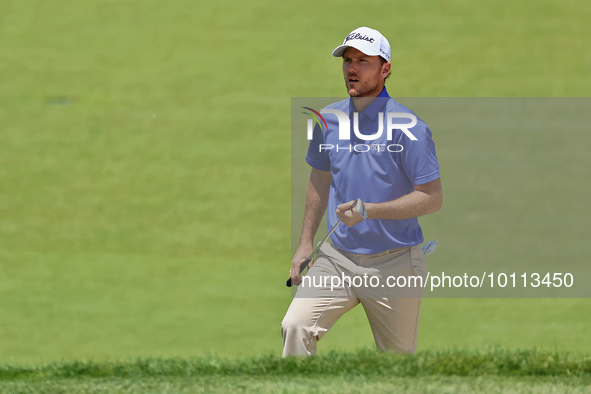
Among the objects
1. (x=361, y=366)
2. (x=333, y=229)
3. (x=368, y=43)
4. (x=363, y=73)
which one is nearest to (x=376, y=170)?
(x=333, y=229)

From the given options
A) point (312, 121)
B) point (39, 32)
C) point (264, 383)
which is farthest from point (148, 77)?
point (264, 383)

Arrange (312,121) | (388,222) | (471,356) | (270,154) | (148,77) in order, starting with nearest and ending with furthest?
(471,356) → (388,222) → (312,121) → (270,154) → (148,77)

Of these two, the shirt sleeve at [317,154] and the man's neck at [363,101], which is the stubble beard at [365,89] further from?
the shirt sleeve at [317,154]

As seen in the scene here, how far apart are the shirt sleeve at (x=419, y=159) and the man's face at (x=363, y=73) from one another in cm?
Result: 28

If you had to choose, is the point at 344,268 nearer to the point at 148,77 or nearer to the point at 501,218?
the point at 501,218

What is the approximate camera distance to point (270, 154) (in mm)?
4773

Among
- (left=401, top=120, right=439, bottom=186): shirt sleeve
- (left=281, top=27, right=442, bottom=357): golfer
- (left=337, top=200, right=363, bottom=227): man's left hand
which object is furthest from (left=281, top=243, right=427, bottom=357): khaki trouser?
(left=401, top=120, right=439, bottom=186): shirt sleeve

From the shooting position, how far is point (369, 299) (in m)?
3.08

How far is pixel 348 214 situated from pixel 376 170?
21cm

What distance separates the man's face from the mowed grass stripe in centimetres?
108

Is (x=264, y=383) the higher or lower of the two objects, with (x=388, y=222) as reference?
lower

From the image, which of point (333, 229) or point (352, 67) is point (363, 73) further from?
point (333, 229)

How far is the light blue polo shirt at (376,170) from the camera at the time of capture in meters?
2.96

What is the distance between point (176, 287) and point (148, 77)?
1610 millimetres
